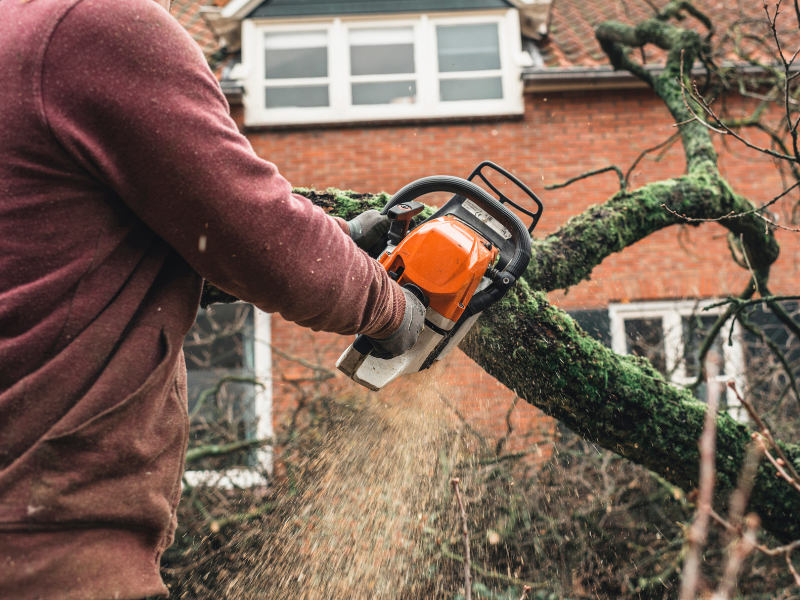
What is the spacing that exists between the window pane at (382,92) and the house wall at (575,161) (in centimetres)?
37

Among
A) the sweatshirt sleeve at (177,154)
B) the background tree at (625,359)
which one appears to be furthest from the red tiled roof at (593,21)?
the sweatshirt sleeve at (177,154)

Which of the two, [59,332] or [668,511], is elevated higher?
[59,332]

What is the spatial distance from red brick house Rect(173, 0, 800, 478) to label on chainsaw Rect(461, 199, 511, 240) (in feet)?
14.0

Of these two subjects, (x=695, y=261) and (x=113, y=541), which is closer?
(x=113, y=541)

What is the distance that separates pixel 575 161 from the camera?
7160 mm

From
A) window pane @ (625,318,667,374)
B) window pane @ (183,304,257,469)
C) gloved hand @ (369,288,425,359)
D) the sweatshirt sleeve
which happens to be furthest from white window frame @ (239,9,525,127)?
the sweatshirt sleeve

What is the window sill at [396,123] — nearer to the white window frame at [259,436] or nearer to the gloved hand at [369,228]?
the white window frame at [259,436]

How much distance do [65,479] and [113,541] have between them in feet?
0.50

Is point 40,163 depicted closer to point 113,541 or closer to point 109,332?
point 109,332

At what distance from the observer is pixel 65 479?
3.75ft

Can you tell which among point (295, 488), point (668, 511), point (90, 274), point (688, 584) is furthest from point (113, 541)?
point (668, 511)

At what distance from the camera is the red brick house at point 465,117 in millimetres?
6898

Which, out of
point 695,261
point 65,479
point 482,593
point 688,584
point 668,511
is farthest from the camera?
point 695,261

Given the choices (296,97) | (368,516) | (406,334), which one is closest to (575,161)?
(296,97)
